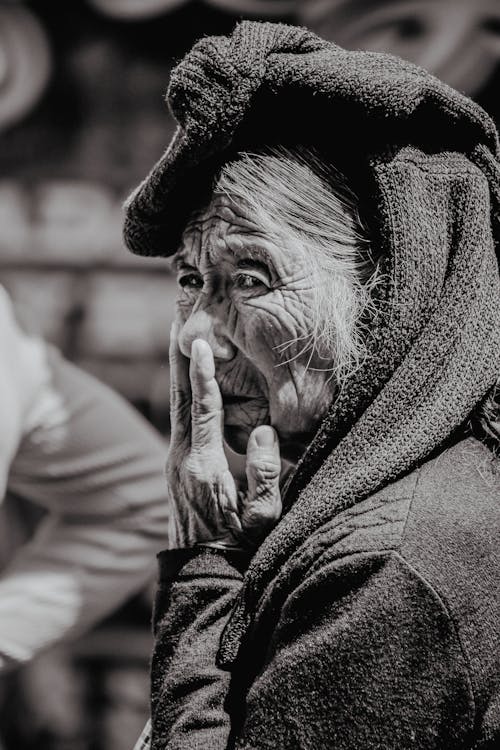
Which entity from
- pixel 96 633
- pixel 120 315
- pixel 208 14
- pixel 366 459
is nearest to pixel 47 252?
pixel 120 315

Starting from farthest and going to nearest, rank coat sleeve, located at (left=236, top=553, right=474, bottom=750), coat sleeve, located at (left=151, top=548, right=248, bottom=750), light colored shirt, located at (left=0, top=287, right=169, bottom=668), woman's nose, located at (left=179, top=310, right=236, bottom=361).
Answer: light colored shirt, located at (left=0, top=287, right=169, bottom=668) → woman's nose, located at (left=179, top=310, right=236, bottom=361) → coat sleeve, located at (left=151, top=548, right=248, bottom=750) → coat sleeve, located at (left=236, top=553, right=474, bottom=750)

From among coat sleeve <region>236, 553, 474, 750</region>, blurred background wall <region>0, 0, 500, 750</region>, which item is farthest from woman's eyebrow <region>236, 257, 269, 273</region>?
blurred background wall <region>0, 0, 500, 750</region>

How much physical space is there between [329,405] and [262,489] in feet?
0.68

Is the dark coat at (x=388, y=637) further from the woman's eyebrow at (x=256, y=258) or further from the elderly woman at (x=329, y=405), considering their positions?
the woman's eyebrow at (x=256, y=258)

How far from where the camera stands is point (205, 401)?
5.95 ft

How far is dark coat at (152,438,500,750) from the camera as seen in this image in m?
1.31

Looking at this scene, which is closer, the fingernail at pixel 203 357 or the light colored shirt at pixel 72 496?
the fingernail at pixel 203 357

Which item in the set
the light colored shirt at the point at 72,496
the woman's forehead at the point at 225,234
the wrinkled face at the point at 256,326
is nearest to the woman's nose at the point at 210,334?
the wrinkled face at the point at 256,326

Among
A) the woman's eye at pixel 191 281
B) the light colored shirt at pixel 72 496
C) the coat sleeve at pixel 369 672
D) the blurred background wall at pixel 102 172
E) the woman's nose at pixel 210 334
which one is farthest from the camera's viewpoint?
the blurred background wall at pixel 102 172

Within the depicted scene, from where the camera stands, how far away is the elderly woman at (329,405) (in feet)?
4.39

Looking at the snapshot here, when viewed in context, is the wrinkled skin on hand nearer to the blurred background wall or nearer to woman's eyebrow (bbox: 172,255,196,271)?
woman's eyebrow (bbox: 172,255,196,271)

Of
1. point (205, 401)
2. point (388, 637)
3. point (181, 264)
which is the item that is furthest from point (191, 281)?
point (388, 637)

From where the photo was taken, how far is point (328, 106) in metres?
1.65

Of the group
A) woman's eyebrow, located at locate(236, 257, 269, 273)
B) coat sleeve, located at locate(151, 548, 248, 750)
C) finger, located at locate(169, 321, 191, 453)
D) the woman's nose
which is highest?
woman's eyebrow, located at locate(236, 257, 269, 273)
